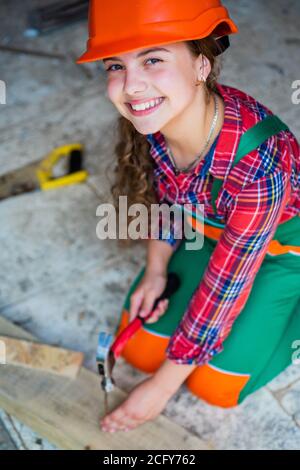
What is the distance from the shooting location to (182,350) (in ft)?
6.95

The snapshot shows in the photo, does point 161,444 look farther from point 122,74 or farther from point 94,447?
point 122,74

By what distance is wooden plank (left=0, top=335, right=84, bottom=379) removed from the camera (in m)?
2.37

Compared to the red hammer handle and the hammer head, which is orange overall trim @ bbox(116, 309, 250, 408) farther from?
the hammer head

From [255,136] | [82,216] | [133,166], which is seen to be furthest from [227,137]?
[82,216]

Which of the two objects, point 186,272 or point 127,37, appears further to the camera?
point 186,272

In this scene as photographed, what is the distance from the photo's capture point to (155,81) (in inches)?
68.1

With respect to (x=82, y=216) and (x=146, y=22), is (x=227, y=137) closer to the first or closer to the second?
(x=146, y=22)

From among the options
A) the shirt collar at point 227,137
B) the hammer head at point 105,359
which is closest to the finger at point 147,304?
the hammer head at point 105,359

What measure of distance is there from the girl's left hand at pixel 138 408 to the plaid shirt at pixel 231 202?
14 cm

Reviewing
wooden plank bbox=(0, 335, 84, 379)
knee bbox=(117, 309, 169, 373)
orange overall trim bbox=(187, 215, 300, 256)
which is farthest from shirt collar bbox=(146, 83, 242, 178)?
wooden plank bbox=(0, 335, 84, 379)

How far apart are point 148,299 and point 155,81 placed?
0.95 metres

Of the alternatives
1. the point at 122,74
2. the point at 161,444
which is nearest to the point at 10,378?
the point at 161,444

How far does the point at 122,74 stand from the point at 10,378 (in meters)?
1.25

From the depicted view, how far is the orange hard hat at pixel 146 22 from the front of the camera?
163 centimetres
